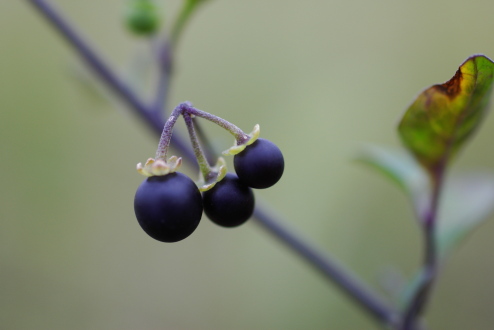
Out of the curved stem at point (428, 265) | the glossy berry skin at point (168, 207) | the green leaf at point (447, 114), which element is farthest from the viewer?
the curved stem at point (428, 265)

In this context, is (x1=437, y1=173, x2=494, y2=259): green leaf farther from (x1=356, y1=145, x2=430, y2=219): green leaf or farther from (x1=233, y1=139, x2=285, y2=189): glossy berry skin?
(x1=233, y1=139, x2=285, y2=189): glossy berry skin

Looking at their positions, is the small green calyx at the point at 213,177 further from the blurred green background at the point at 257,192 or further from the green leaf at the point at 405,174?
the blurred green background at the point at 257,192

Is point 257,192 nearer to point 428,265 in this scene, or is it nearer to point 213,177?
point 428,265

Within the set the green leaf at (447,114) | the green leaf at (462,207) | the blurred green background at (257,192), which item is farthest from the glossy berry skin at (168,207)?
the blurred green background at (257,192)

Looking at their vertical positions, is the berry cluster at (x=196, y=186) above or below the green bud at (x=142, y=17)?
below

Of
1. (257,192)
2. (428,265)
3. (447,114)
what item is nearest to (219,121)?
(447,114)

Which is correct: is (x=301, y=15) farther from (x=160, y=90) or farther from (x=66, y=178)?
(x=160, y=90)
